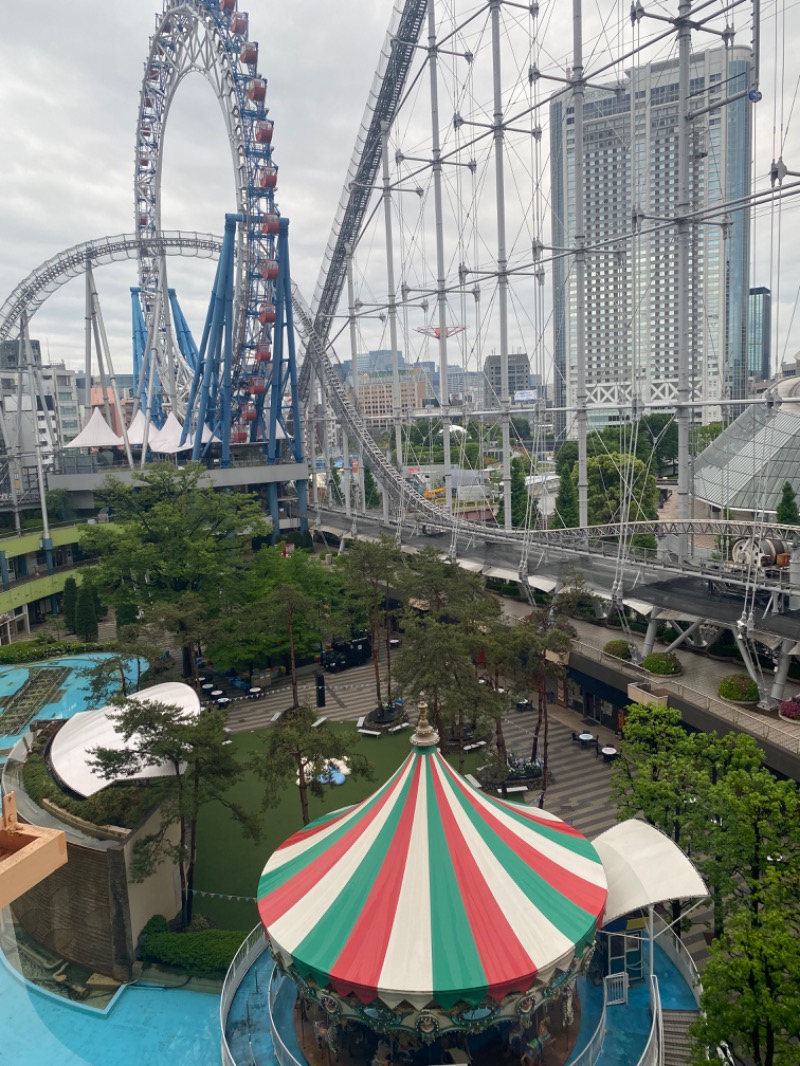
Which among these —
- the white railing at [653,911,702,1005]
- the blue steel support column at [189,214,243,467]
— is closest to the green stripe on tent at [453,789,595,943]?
the white railing at [653,911,702,1005]

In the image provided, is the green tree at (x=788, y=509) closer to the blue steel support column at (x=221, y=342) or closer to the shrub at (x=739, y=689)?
the shrub at (x=739, y=689)

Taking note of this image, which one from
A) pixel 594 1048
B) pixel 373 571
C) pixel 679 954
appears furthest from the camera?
pixel 373 571

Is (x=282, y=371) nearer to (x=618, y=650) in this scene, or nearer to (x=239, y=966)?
(x=618, y=650)

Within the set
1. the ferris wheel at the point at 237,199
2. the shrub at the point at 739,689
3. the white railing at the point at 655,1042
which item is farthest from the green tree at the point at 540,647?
the ferris wheel at the point at 237,199

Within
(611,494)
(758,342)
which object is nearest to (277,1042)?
(611,494)

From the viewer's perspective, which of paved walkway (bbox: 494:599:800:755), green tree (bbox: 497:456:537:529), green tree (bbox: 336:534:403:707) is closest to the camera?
paved walkway (bbox: 494:599:800:755)

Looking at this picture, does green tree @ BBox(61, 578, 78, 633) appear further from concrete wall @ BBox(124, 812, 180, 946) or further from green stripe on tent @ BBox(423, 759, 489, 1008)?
green stripe on tent @ BBox(423, 759, 489, 1008)

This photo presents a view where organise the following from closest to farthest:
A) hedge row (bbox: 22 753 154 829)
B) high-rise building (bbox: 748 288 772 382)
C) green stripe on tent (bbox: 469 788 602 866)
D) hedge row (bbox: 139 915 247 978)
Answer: green stripe on tent (bbox: 469 788 602 866)
hedge row (bbox: 139 915 247 978)
hedge row (bbox: 22 753 154 829)
high-rise building (bbox: 748 288 772 382)
